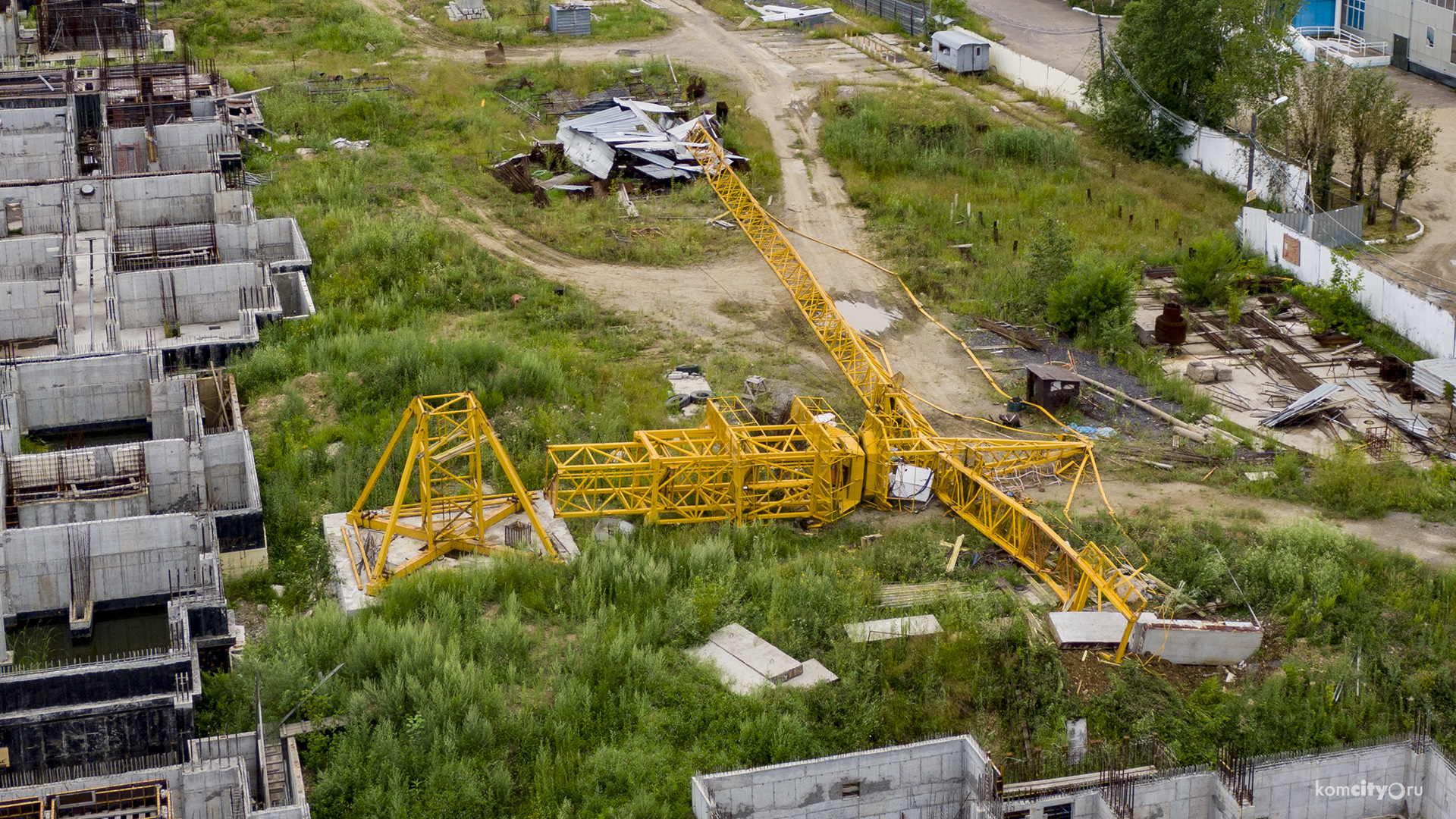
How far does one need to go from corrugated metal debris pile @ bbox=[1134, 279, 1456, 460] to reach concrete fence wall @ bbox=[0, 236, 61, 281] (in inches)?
980

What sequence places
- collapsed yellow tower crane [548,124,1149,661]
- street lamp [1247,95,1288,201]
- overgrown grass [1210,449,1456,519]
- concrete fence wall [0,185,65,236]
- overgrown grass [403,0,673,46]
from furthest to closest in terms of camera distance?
overgrown grass [403,0,673,46] → street lamp [1247,95,1288,201] → concrete fence wall [0,185,65,236] → overgrown grass [1210,449,1456,519] → collapsed yellow tower crane [548,124,1149,661]

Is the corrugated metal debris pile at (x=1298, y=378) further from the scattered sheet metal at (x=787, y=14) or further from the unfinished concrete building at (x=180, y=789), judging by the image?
the scattered sheet metal at (x=787, y=14)

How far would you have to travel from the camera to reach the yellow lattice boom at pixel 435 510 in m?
23.2

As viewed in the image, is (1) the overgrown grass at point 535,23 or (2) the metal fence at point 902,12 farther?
(2) the metal fence at point 902,12

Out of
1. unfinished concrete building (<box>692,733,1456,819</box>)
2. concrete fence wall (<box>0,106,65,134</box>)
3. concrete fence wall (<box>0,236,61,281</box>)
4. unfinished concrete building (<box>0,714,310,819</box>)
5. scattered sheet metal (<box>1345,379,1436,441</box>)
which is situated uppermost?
concrete fence wall (<box>0,106,65,134</box>)

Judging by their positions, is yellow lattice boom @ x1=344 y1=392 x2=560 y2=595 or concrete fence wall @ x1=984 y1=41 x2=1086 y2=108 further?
concrete fence wall @ x1=984 y1=41 x2=1086 y2=108

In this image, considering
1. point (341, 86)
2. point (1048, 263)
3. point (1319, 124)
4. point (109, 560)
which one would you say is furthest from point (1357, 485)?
point (341, 86)

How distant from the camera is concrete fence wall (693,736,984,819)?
1833 centimetres

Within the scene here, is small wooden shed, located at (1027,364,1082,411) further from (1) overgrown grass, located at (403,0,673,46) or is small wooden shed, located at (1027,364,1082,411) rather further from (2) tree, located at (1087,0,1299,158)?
(1) overgrown grass, located at (403,0,673,46)

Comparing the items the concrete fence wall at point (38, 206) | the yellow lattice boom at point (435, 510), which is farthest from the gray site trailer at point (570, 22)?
the yellow lattice boom at point (435, 510)

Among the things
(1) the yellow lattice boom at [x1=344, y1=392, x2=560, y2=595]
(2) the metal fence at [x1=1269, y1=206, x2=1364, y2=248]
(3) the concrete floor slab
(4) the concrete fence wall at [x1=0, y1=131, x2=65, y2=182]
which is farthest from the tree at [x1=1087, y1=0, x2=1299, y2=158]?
(4) the concrete fence wall at [x1=0, y1=131, x2=65, y2=182]

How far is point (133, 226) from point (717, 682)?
24.7 meters

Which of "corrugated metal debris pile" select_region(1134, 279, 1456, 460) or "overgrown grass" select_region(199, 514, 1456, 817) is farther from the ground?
"corrugated metal debris pile" select_region(1134, 279, 1456, 460)

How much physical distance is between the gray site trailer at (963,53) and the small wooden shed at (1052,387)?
2513 cm
